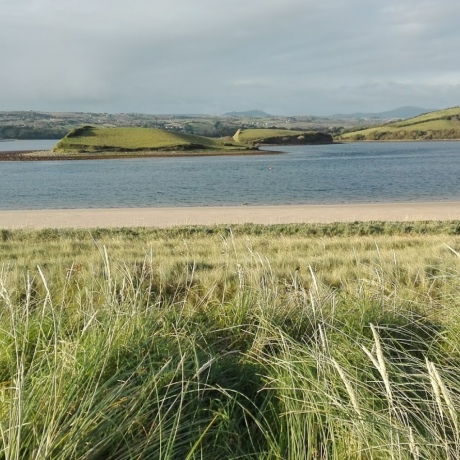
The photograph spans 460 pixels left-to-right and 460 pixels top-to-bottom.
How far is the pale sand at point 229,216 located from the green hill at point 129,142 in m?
82.6

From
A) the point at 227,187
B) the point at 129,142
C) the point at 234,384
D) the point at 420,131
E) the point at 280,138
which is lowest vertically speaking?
the point at 280,138

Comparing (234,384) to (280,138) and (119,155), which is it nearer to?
(119,155)

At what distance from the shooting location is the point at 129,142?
4690 inches

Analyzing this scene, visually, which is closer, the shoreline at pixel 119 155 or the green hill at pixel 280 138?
the shoreline at pixel 119 155

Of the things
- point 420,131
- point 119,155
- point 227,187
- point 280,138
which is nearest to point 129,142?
point 119,155

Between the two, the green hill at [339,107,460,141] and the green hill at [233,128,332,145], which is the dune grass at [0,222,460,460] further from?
the green hill at [339,107,460,141]

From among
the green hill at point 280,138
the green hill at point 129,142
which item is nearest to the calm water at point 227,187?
the green hill at point 129,142

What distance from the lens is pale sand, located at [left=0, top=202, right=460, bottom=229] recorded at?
2478 centimetres

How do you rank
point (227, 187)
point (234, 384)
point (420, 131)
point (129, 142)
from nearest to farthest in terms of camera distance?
1. point (234, 384)
2. point (227, 187)
3. point (129, 142)
4. point (420, 131)

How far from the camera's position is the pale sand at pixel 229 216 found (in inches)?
976

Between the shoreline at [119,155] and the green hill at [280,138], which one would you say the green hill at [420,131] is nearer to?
the green hill at [280,138]

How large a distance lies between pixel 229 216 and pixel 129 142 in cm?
9602

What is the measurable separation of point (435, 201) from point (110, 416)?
1411 inches

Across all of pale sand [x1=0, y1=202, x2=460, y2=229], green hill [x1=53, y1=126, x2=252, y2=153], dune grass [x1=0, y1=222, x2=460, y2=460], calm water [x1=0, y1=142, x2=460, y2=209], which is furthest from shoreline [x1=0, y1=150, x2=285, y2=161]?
dune grass [x1=0, y1=222, x2=460, y2=460]
